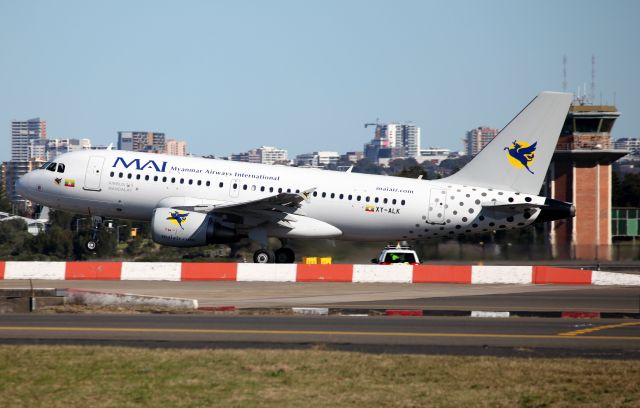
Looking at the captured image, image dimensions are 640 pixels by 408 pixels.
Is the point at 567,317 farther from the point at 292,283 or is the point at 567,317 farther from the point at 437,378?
the point at 292,283

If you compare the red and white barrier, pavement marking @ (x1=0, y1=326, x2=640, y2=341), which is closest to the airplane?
the red and white barrier

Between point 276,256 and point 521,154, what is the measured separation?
9.96 metres

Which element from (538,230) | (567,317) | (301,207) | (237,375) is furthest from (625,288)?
(538,230)

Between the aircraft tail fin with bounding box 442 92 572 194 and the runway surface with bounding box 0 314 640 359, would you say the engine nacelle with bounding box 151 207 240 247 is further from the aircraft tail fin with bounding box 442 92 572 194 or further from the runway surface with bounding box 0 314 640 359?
the runway surface with bounding box 0 314 640 359

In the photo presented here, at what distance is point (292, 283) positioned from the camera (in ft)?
107

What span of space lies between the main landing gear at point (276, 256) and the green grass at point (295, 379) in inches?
861

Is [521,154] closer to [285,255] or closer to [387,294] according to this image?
[285,255]

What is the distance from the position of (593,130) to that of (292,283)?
5283 cm

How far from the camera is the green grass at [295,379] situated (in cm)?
1319

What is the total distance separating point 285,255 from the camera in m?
40.0

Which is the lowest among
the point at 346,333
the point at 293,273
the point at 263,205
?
the point at 346,333

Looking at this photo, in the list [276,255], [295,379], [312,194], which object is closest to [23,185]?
[276,255]

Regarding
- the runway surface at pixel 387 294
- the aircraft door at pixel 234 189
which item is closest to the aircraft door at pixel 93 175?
the aircraft door at pixel 234 189

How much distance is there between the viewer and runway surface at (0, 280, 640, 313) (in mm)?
24969
